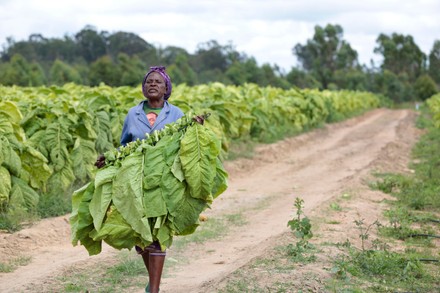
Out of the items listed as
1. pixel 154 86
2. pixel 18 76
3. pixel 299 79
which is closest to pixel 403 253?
pixel 154 86

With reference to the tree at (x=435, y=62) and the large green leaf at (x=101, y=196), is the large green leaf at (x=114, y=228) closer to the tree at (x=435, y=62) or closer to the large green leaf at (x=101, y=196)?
the large green leaf at (x=101, y=196)

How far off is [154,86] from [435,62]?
91.5 meters

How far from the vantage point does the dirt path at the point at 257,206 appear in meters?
6.64

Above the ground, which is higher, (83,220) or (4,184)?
(83,220)

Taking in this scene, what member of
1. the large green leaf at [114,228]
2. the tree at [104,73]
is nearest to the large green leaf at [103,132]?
the large green leaf at [114,228]

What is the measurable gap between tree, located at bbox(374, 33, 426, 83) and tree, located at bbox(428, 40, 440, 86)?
2236 mm

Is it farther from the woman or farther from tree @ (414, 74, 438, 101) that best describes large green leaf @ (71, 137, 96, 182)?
tree @ (414, 74, 438, 101)

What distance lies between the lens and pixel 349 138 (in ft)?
76.7

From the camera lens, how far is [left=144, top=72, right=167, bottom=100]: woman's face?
550 cm

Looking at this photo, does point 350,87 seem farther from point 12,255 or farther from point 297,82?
point 12,255

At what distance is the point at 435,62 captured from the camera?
91.7 m

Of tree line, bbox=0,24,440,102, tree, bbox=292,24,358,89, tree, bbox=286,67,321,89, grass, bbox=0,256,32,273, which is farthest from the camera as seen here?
tree, bbox=292,24,358,89

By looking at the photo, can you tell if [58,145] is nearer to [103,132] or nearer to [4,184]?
[103,132]

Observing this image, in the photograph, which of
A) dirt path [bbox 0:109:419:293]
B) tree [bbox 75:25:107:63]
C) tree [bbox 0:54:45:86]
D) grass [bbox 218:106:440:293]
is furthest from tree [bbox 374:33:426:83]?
grass [bbox 218:106:440:293]
